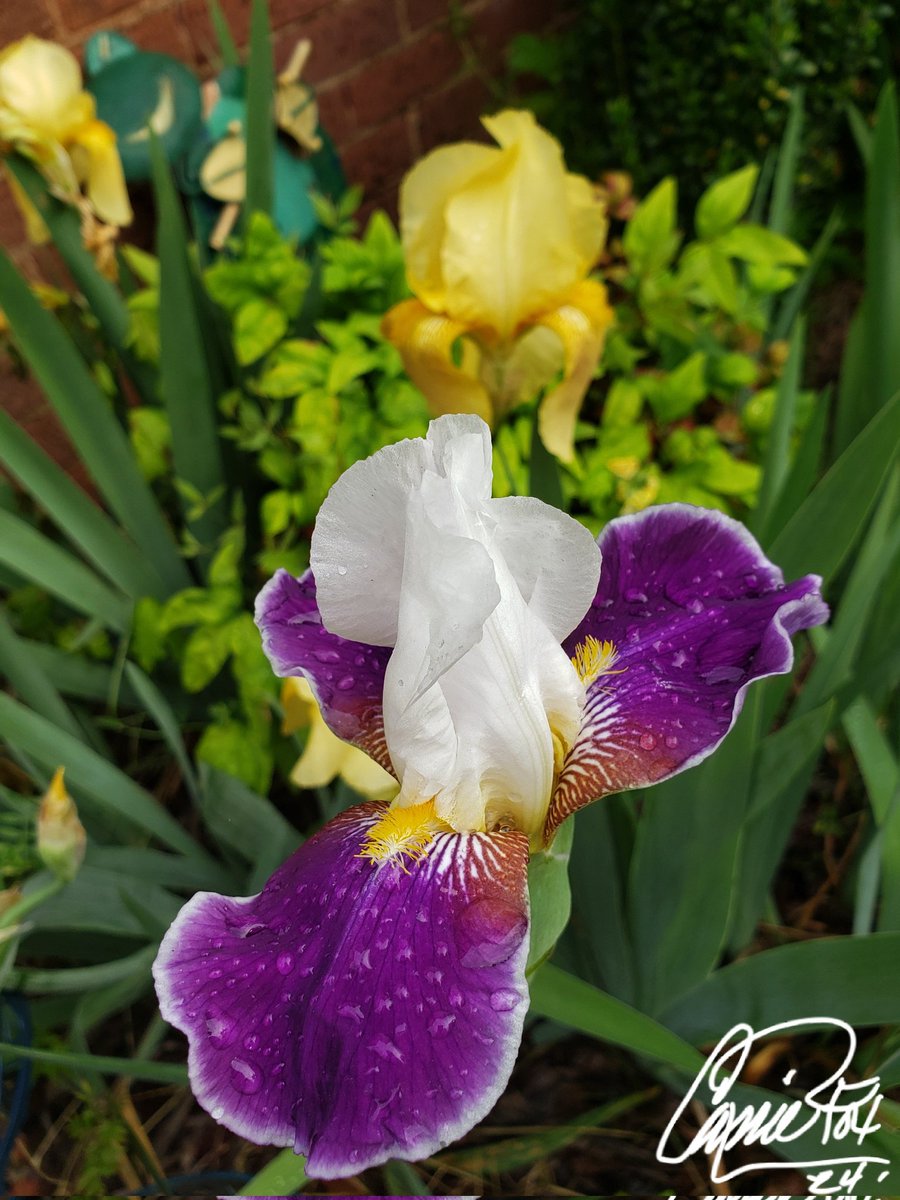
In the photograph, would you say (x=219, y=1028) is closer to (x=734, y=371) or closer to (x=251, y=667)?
(x=251, y=667)

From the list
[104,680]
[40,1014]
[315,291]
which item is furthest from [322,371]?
[40,1014]

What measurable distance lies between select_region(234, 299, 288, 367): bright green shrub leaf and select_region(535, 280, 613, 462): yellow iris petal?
1.19 feet

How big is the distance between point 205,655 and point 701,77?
5.45ft

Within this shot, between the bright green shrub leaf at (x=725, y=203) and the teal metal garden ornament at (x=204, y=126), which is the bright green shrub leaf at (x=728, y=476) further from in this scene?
the teal metal garden ornament at (x=204, y=126)

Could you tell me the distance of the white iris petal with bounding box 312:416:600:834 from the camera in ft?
1.63

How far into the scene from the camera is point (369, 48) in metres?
2.03

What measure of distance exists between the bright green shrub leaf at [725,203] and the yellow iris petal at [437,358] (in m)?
0.52

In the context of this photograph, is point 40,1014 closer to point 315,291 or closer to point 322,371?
point 322,371

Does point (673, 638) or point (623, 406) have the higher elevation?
point (673, 638)

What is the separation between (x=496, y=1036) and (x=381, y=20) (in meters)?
2.15

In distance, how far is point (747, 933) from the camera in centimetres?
107

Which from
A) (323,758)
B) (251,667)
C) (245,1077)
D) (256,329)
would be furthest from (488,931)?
(256,329)

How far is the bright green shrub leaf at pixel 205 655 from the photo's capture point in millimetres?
1146

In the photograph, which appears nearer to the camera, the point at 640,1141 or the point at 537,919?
the point at 537,919
